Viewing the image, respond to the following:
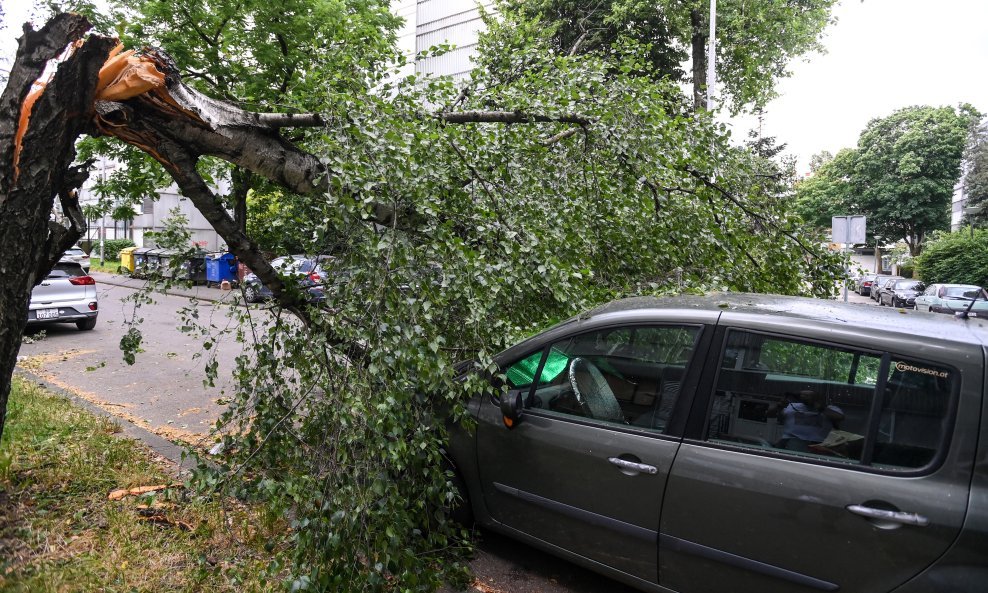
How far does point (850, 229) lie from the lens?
17.2m

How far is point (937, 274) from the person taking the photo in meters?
31.2

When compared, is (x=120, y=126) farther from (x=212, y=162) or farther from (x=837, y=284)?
(x=837, y=284)

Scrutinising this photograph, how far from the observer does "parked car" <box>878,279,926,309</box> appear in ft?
88.3

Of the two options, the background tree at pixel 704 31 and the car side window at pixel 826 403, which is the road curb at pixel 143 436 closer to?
the car side window at pixel 826 403

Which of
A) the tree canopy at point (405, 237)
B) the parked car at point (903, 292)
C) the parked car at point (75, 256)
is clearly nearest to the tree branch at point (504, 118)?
the tree canopy at point (405, 237)

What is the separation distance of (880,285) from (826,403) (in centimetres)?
3638

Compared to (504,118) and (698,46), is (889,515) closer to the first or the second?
(504,118)

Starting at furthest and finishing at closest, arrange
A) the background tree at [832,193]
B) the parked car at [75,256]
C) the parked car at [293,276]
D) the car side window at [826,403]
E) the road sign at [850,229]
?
1. the background tree at [832,193]
2. the road sign at [850,229]
3. the parked car at [75,256]
4. the parked car at [293,276]
5. the car side window at [826,403]

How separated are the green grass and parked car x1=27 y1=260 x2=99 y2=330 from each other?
8.13 meters

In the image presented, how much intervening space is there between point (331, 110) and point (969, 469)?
344cm

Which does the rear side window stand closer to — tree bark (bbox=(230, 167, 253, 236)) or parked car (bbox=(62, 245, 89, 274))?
parked car (bbox=(62, 245, 89, 274))

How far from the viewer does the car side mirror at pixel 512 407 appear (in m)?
3.41

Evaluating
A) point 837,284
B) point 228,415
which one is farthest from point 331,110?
point 837,284

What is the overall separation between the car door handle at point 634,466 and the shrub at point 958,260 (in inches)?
1315
